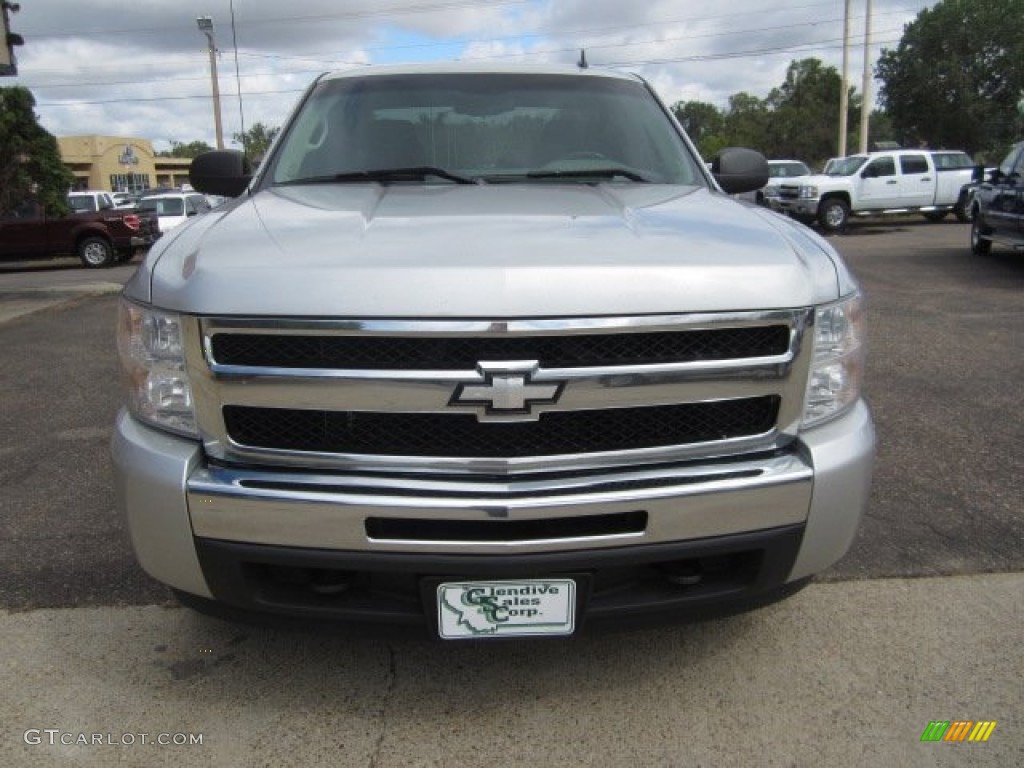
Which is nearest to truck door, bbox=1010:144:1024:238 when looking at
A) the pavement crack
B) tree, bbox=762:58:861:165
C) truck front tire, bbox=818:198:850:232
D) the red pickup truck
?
truck front tire, bbox=818:198:850:232

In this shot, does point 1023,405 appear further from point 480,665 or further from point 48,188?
point 48,188

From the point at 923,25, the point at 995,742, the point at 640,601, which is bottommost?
the point at 995,742

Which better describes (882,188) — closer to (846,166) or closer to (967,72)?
(846,166)

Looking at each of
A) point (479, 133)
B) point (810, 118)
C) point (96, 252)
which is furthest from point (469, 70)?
point (810, 118)

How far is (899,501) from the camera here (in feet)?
12.5

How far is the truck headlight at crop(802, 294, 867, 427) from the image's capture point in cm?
216

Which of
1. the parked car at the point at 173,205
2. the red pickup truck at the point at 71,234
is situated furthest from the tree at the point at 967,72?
the red pickup truck at the point at 71,234

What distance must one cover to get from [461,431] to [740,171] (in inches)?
85.1

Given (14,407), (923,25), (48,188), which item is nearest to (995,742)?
(14,407)

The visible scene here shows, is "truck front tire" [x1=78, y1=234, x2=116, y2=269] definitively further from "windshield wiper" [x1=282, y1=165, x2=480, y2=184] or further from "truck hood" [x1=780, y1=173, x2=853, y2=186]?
"windshield wiper" [x1=282, y1=165, x2=480, y2=184]

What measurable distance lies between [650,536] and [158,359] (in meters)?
1.28

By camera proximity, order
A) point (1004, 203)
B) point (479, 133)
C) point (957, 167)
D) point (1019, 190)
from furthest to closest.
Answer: point (957, 167)
point (1004, 203)
point (1019, 190)
point (479, 133)

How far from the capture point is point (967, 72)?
39.3m

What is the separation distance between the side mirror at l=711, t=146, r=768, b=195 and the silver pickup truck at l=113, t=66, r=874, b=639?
136cm
